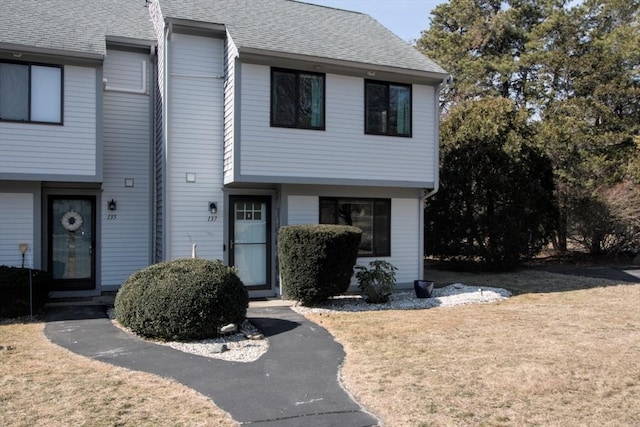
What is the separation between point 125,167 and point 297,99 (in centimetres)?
418

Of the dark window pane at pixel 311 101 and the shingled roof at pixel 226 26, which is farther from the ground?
the shingled roof at pixel 226 26

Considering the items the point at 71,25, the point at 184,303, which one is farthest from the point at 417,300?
the point at 71,25

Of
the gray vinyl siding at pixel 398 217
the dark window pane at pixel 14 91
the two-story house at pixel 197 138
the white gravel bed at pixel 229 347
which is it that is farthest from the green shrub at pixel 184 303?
the dark window pane at pixel 14 91

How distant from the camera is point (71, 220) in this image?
11.1m

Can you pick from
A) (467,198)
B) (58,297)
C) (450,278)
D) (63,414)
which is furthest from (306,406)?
(467,198)

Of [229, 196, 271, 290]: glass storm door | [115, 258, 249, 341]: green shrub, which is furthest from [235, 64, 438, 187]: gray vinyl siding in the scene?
[115, 258, 249, 341]: green shrub

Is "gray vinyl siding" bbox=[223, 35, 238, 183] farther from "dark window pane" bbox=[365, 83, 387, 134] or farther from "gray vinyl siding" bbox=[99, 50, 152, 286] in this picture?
"dark window pane" bbox=[365, 83, 387, 134]

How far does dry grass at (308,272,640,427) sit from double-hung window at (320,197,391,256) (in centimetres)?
241

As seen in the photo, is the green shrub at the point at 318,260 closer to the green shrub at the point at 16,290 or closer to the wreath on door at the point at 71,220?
the green shrub at the point at 16,290

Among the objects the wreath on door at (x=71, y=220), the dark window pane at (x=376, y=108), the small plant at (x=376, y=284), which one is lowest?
the small plant at (x=376, y=284)

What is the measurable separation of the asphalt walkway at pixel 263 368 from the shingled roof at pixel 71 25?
5027 millimetres

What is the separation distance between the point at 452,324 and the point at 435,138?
16.5ft

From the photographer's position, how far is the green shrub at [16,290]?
8.90m

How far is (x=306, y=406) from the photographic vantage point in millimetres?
5031
